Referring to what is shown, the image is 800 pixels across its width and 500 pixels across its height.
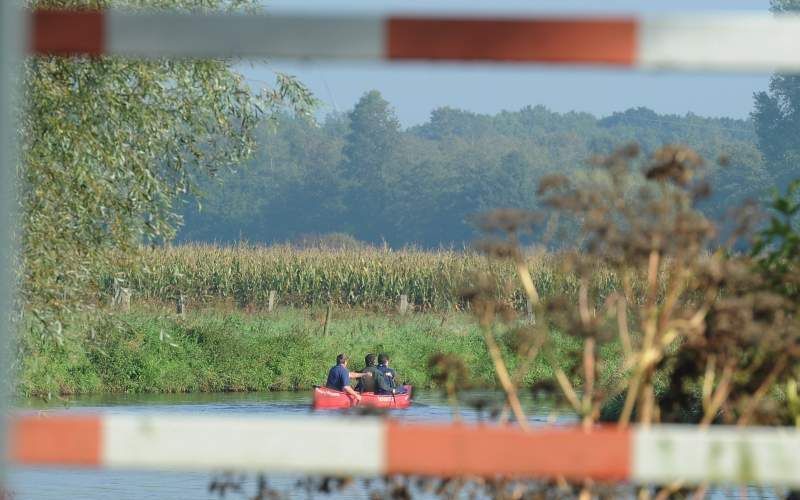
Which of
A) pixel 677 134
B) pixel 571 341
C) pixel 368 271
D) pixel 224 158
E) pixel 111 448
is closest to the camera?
pixel 111 448

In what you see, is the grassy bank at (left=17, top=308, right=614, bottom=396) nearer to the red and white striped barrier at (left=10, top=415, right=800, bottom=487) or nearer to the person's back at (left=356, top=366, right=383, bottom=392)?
the person's back at (left=356, top=366, right=383, bottom=392)

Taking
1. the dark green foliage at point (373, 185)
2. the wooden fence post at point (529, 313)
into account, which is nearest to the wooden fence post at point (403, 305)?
the wooden fence post at point (529, 313)

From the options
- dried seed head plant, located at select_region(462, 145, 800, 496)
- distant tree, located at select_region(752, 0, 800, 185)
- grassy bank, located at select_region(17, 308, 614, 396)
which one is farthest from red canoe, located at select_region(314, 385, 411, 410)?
distant tree, located at select_region(752, 0, 800, 185)

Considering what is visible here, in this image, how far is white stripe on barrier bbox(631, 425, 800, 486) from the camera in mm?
2109

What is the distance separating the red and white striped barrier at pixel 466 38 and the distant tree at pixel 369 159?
338ft

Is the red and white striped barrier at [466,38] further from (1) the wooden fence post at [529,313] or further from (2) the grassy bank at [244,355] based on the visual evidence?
(1) the wooden fence post at [529,313]

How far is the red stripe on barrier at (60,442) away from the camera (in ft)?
7.13

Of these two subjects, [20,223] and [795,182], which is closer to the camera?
[795,182]

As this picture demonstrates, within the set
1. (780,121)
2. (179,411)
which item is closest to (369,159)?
(780,121)

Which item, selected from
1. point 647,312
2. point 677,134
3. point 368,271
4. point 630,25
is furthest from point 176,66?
point 677,134

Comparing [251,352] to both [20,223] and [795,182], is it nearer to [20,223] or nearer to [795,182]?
[20,223]

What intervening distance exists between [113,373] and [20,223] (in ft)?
72.7

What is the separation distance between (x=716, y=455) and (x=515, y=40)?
690 mm

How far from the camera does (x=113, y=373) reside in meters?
33.1
